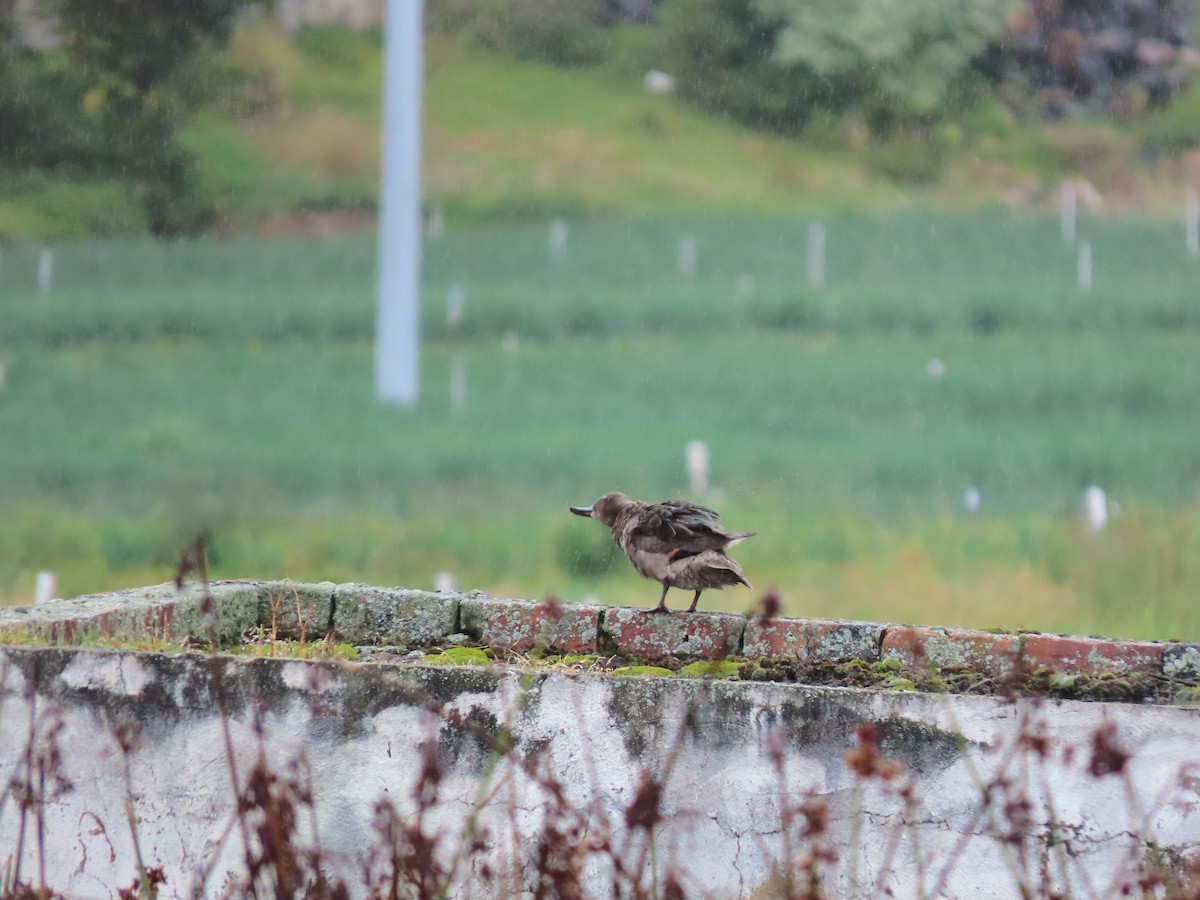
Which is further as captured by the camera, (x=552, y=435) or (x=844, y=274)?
(x=844, y=274)

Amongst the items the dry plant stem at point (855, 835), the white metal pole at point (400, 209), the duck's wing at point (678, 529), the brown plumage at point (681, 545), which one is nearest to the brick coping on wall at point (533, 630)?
the brown plumage at point (681, 545)

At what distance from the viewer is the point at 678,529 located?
4258 millimetres

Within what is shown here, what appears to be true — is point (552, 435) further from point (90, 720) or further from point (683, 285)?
point (90, 720)

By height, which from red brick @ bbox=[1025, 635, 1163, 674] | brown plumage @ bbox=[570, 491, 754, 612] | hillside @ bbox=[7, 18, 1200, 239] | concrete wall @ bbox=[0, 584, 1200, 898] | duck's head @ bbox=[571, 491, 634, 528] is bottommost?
concrete wall @ bbox=[0, 584, 1200, 898]

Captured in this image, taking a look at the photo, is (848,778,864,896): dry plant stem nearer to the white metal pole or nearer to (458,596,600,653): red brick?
(458,596,600,653): red brick

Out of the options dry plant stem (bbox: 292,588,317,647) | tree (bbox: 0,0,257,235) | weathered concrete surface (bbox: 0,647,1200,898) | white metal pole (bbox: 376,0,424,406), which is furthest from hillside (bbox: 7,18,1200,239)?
weathered concrete surface (bbox: 0,647,1200,898)

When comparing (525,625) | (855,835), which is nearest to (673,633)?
(525,625)

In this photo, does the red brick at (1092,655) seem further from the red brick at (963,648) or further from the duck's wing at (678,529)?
the duck's wing at (678,529)

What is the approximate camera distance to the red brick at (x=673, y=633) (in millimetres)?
4496

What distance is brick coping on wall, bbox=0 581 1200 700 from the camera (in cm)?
429

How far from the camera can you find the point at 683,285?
14836mm

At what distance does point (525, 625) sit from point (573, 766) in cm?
123

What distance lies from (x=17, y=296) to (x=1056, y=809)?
46.0 feet

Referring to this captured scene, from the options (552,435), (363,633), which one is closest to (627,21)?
(552,435)
